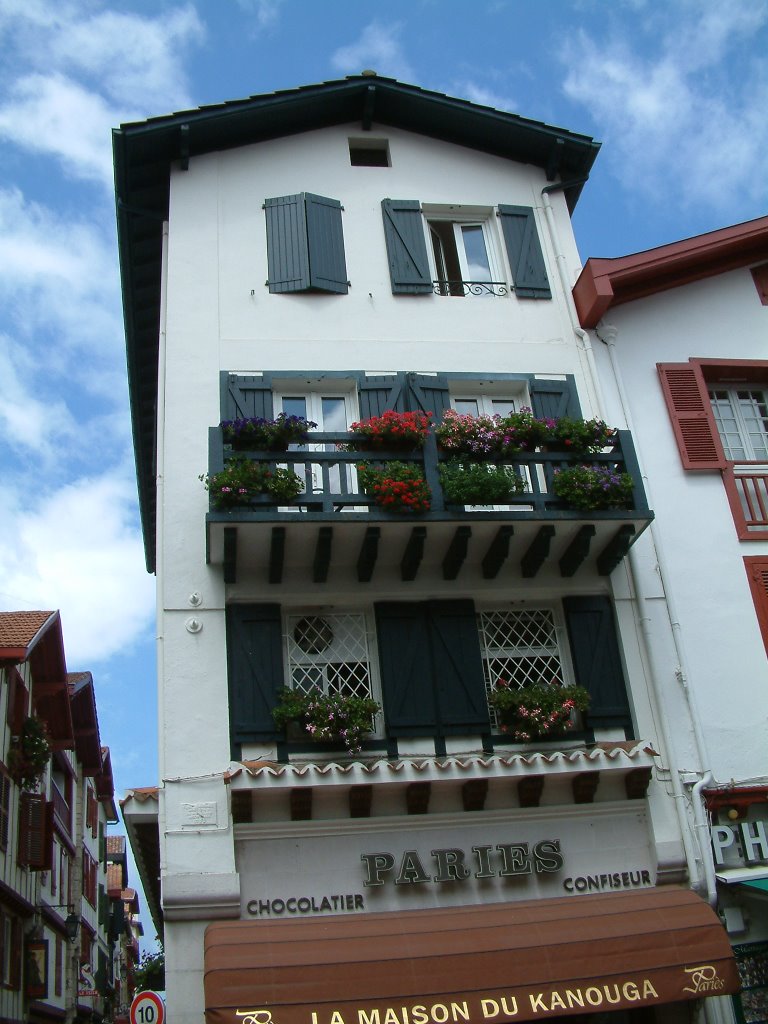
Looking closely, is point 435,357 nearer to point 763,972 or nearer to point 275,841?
point 275,841

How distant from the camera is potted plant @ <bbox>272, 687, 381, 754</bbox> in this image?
12422mm

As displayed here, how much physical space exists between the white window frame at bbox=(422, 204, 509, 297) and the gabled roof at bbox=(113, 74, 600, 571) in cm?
142

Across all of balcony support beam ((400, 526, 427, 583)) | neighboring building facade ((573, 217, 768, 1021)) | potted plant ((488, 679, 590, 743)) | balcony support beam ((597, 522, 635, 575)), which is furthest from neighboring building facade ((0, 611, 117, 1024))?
neighboring building facade ((573, 217, 768, 1021))

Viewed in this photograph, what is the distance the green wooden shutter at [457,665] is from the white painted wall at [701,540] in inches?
96.6

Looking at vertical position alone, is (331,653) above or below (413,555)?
below

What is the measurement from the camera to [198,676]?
12820 millimetres

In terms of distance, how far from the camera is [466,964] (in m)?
11.0

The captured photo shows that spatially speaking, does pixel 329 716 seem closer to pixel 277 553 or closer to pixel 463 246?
pixel 277 553

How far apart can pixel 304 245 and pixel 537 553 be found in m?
5.97

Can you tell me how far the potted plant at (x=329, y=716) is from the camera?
40.8 ft

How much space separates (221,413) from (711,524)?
22.9ft

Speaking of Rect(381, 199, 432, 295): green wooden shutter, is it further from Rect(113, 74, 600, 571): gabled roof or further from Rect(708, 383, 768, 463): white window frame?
Rect(708, 383, 768, 463): white window frame

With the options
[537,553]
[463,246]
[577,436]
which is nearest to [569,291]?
[463,246]

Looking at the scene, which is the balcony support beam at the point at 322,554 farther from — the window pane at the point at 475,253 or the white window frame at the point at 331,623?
the window pane at the point at 475,253
